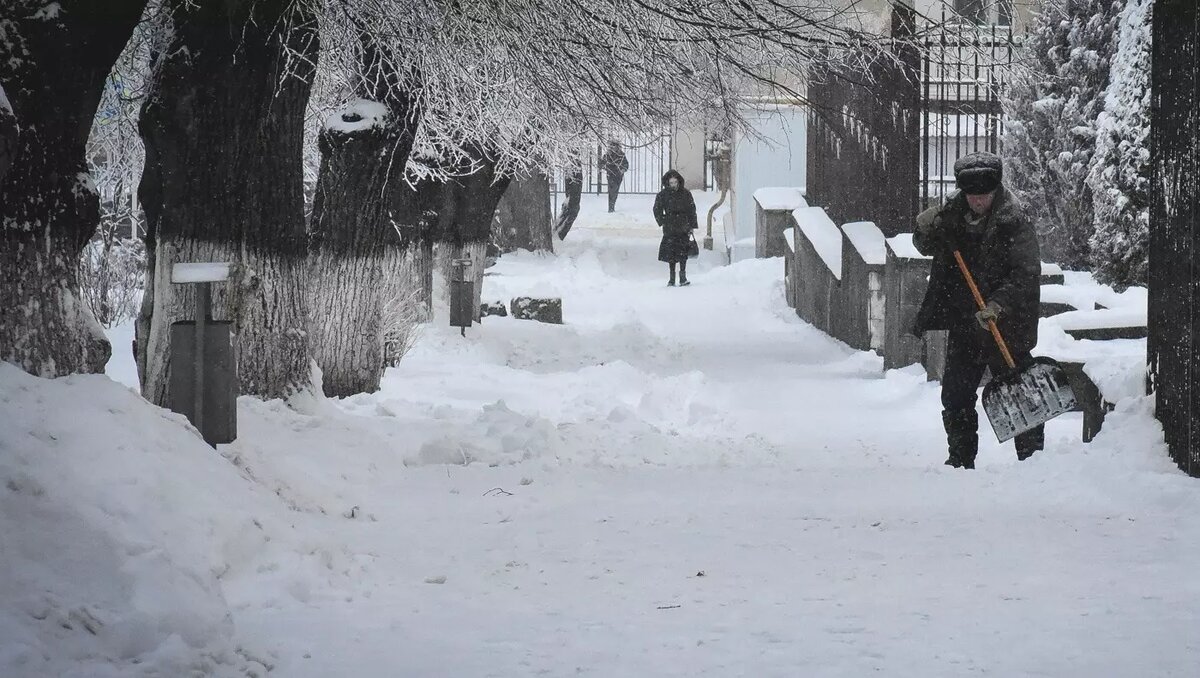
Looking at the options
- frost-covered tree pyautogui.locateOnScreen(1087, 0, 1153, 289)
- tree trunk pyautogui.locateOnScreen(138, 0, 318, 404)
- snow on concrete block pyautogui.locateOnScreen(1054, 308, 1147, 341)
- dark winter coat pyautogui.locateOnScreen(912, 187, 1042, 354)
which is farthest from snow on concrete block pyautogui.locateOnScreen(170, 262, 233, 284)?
frost-covered tree pyautogui.locateOnScreen(1087, 0, 1153, 289)

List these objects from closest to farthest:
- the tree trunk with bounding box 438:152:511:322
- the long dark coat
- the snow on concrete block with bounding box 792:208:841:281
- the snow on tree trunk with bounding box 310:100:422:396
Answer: the snow on tree trunk with bounding box 310:100:422:396, the snow on concrete block with bounding box 792:208:841:281, the tree trunk with bounding box 438:152:511:322, the long dark coat

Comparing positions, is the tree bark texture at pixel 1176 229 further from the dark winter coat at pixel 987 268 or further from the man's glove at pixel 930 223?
the man's glove at pixel 930 223

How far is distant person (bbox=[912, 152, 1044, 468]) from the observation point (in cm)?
716

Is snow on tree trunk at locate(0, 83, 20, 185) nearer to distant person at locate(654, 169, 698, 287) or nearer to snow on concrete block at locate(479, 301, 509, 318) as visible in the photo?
snow on concrete block at locate(479, 301, 509, 318)

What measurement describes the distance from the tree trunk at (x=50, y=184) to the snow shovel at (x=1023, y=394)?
416 centimetres

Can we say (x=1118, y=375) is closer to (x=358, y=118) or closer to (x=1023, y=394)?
(x=1023, y=394)

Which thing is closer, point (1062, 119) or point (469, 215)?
point (1062, 119)

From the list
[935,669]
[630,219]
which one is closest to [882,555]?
[935,669]

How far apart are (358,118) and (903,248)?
4835 millimetres

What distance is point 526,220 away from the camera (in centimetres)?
2878

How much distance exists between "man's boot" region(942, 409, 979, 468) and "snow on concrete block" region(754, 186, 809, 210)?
14.2m

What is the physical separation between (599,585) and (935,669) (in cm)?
128

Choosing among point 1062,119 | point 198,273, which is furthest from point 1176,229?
point 1062,119

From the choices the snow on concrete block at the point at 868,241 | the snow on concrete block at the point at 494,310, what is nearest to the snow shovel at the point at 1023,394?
the snow on concrete block at the point at 868,241
